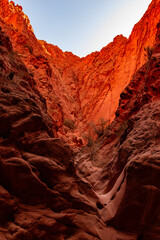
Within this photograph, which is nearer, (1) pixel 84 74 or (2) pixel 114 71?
(2) pixel 114 71

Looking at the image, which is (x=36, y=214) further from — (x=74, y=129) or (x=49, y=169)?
(x=74, y=129)

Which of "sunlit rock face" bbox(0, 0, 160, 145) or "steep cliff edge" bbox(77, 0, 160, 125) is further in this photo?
"steep cliff edge" bbox(77, 0, 160, 125)

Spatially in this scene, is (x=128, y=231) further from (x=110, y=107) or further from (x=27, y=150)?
(x=110, y=107)

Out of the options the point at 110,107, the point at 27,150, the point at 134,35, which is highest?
the point at 134,35

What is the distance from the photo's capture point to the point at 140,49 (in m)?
22.1

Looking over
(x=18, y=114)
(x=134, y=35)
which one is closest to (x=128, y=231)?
(x=18, y=114)

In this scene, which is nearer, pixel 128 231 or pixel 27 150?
pixel 128 231

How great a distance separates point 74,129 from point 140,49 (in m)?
15.4

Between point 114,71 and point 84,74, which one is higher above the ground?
point 84,74

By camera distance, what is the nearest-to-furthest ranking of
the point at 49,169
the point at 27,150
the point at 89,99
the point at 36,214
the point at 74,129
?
the point at 36,214 < the point at 49,169 < the point at 27,150 < the point at 74,129 < the point at 89,99

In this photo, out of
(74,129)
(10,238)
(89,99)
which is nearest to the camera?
(10,238)

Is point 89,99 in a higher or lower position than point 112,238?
higher

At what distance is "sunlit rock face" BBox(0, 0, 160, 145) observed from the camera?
19000 millimetres

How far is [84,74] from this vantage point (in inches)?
1270
